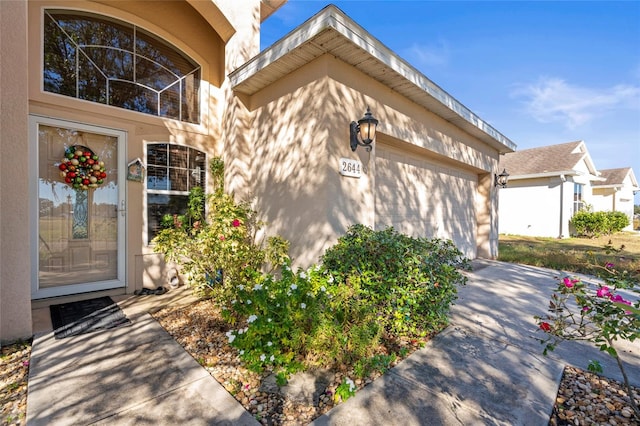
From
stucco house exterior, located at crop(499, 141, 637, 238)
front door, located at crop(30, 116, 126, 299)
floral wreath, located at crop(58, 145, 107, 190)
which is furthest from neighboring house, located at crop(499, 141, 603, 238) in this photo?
floral wreath, located at crop(58, 145, 107, 190)

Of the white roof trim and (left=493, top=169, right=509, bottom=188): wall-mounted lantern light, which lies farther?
the white roof trim

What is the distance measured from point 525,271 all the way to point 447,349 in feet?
15.6

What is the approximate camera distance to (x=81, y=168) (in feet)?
13.2

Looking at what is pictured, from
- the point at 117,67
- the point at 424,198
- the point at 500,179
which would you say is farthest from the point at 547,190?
the point at 117,67

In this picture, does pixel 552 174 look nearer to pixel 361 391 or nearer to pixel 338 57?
pixel 338 57

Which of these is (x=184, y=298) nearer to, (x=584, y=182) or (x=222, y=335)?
(x=222, y=335)

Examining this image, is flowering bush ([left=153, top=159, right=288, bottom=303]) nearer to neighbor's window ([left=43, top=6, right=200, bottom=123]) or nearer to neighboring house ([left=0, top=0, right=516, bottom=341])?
neighboring house ([left=0, top=0, right=516, bottom=341])

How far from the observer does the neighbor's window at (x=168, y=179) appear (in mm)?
4621

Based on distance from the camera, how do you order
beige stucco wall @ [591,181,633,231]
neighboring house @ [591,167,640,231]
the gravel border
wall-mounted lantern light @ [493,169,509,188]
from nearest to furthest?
the gravel border → wall-mounted lantern light @ [493,169,509,188] → neighboring house @ [591,167,640,231] → beige stucco wall @ [591,181,633,231]

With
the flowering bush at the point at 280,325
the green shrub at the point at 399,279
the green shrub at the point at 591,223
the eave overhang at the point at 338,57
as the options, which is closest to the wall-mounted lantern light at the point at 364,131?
the eave overhang at the point at 338,57

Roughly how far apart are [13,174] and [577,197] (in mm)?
20250

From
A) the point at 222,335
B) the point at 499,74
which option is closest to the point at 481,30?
the point at 499,74

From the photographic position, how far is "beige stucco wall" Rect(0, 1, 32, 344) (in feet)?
9.04

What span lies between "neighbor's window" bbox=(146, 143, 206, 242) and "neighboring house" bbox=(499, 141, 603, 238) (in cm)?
1553
